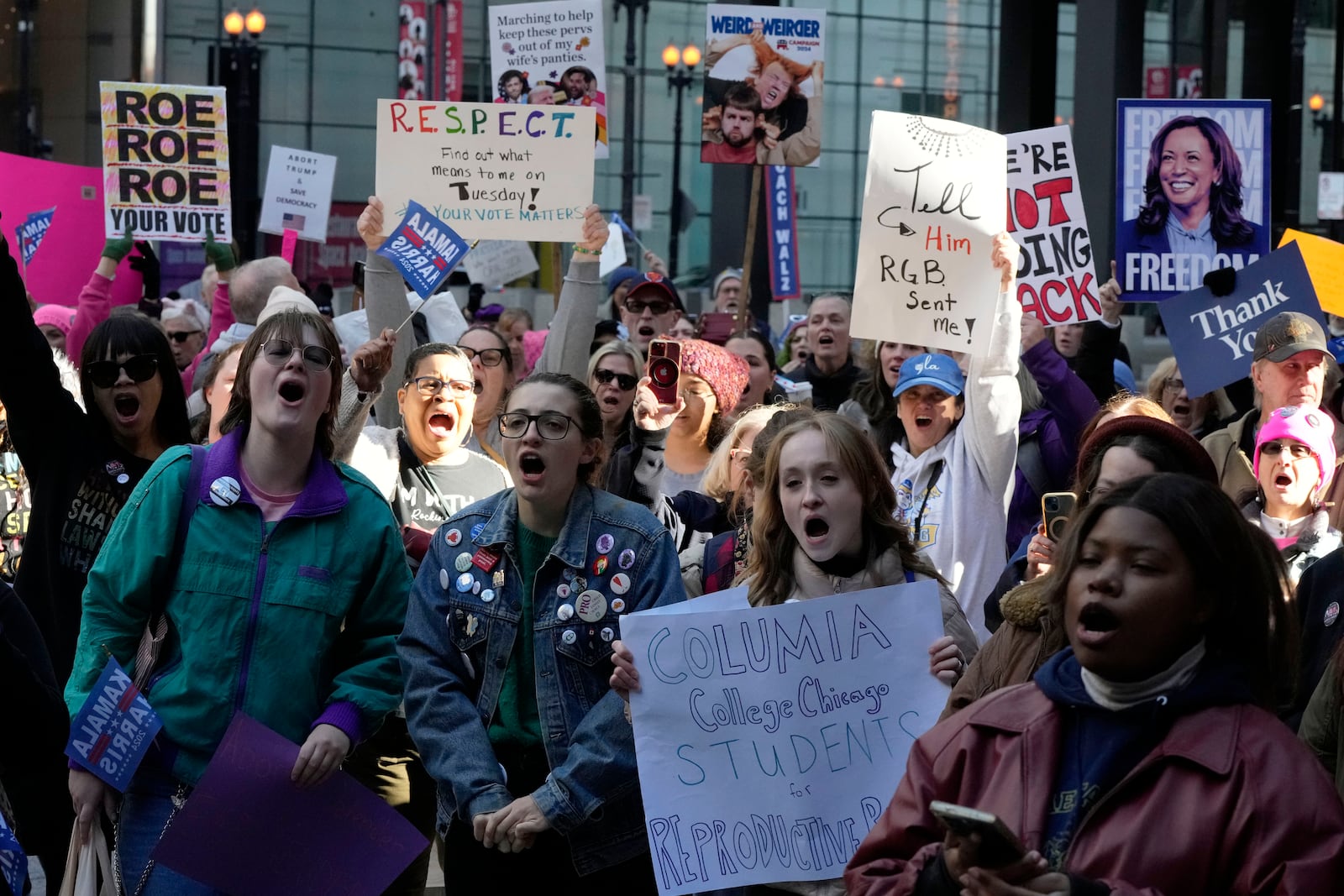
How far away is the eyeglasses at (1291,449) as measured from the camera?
5129mm

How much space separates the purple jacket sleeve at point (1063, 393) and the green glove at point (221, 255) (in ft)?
16.3

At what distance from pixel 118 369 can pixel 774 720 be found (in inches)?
83.0

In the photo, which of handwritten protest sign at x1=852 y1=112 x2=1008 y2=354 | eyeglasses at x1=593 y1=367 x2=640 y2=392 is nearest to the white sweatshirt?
handwritten protest sign at x1=852 y1=112 x2=1008 y2=354

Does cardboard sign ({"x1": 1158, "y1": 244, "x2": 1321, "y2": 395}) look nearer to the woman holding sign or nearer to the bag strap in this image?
the bag strap

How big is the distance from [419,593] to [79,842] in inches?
37.0

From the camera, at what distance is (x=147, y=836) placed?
3873 mm

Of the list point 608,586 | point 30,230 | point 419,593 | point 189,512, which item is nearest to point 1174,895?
point 608,586

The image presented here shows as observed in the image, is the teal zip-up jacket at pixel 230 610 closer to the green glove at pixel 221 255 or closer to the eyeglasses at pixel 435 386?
the eyeglasses at pixel 435 386

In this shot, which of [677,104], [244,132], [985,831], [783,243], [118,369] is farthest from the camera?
[677,104]

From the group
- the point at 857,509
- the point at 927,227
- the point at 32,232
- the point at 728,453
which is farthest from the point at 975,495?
the point at 32,232

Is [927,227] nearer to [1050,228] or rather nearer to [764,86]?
[1050,228]

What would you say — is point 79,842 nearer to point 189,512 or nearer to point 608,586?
point 189,512

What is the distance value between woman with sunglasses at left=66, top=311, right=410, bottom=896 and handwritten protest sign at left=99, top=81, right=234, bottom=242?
6.45 m

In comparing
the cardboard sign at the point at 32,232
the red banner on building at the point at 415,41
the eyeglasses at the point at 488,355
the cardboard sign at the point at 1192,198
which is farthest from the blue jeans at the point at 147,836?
the red banner on building at the point at 415,41
